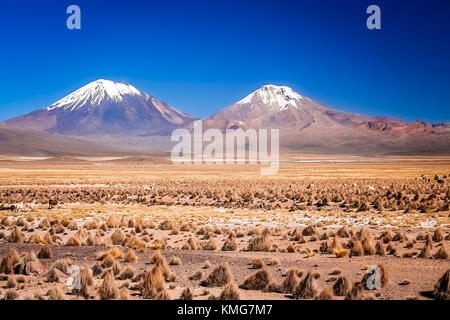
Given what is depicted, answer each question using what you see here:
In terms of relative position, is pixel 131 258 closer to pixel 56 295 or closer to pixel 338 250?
pixel 56 295

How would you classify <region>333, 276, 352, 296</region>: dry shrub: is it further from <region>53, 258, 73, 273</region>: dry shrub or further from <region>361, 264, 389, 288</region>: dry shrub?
<region>53, 258, 73, 273</region>: dry shrub

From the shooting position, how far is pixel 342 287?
352 inches

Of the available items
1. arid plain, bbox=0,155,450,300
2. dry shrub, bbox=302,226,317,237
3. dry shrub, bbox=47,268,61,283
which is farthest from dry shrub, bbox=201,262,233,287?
dry shrub, bbox=302,226,317,237

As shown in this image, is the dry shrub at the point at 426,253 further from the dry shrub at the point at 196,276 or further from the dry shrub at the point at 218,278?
the dry shrub at the point at 196,276

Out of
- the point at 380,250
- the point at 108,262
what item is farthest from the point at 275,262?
the point at 108,262

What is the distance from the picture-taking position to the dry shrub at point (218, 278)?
9.84 m

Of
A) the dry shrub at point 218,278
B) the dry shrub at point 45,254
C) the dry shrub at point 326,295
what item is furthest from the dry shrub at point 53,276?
the dry shrub at point 326,295

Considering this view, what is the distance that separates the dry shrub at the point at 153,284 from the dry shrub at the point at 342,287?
144 inches

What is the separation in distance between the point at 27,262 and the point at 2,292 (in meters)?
1.75

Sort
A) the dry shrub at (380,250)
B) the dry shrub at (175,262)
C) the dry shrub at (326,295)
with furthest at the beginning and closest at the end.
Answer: the dry shrub at (380,250)
the dry shrub at (175,262)
the dry shrub at (326,295)

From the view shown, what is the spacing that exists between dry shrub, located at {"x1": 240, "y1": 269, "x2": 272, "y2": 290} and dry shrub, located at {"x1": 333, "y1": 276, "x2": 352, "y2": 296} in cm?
150

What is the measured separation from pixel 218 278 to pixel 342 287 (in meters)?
2.80

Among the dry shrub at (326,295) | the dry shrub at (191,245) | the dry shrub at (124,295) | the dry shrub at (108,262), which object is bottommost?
the dry shrub at (191,245)
